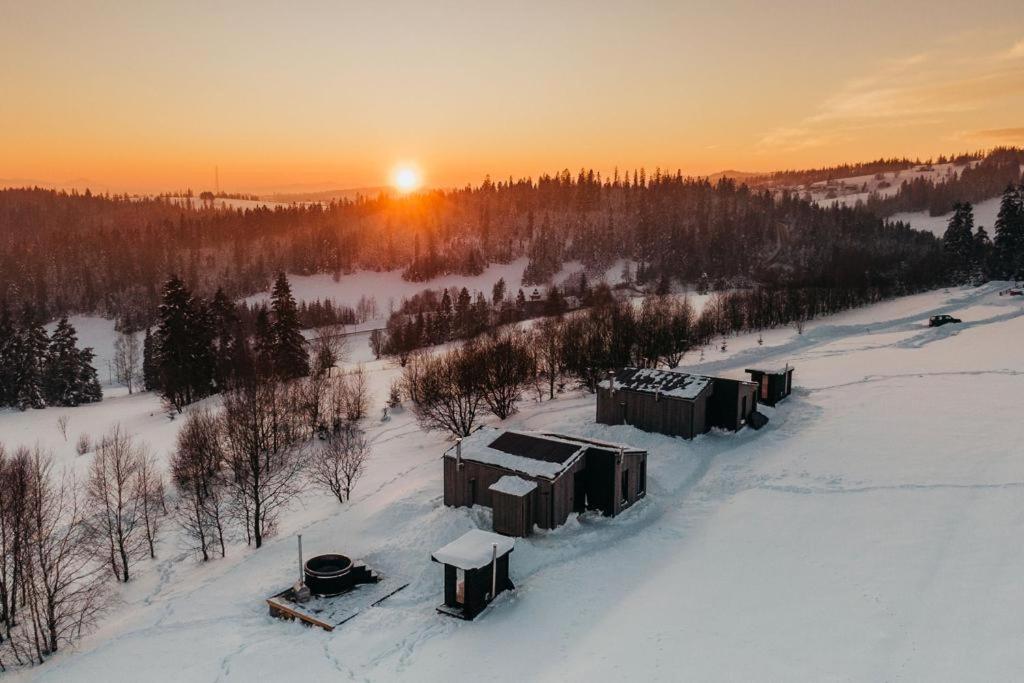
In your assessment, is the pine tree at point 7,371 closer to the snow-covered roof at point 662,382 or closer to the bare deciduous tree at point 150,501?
the bare deciduous tree at point 150,501

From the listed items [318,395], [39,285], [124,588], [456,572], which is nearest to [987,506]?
[456,572]

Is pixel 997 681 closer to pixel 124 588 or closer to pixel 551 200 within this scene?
pixel 124 588

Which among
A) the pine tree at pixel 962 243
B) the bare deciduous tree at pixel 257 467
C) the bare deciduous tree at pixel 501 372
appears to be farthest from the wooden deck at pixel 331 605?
the pine tree at pixel 962 243

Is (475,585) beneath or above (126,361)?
above

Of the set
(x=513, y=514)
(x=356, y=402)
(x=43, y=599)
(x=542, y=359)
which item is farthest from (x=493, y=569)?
(x=542, y=359)

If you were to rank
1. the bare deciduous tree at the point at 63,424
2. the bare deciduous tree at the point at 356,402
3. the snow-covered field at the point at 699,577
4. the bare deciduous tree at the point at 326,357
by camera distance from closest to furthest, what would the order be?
the snow-covered field at the point at 699,577, the bare deciduous tree at the point at 356,402, the bare deciduous tree at the point at 63,424, the bare deciduous tree at the point at 326,357

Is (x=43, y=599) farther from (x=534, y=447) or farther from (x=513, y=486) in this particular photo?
(x=534, y=447)
